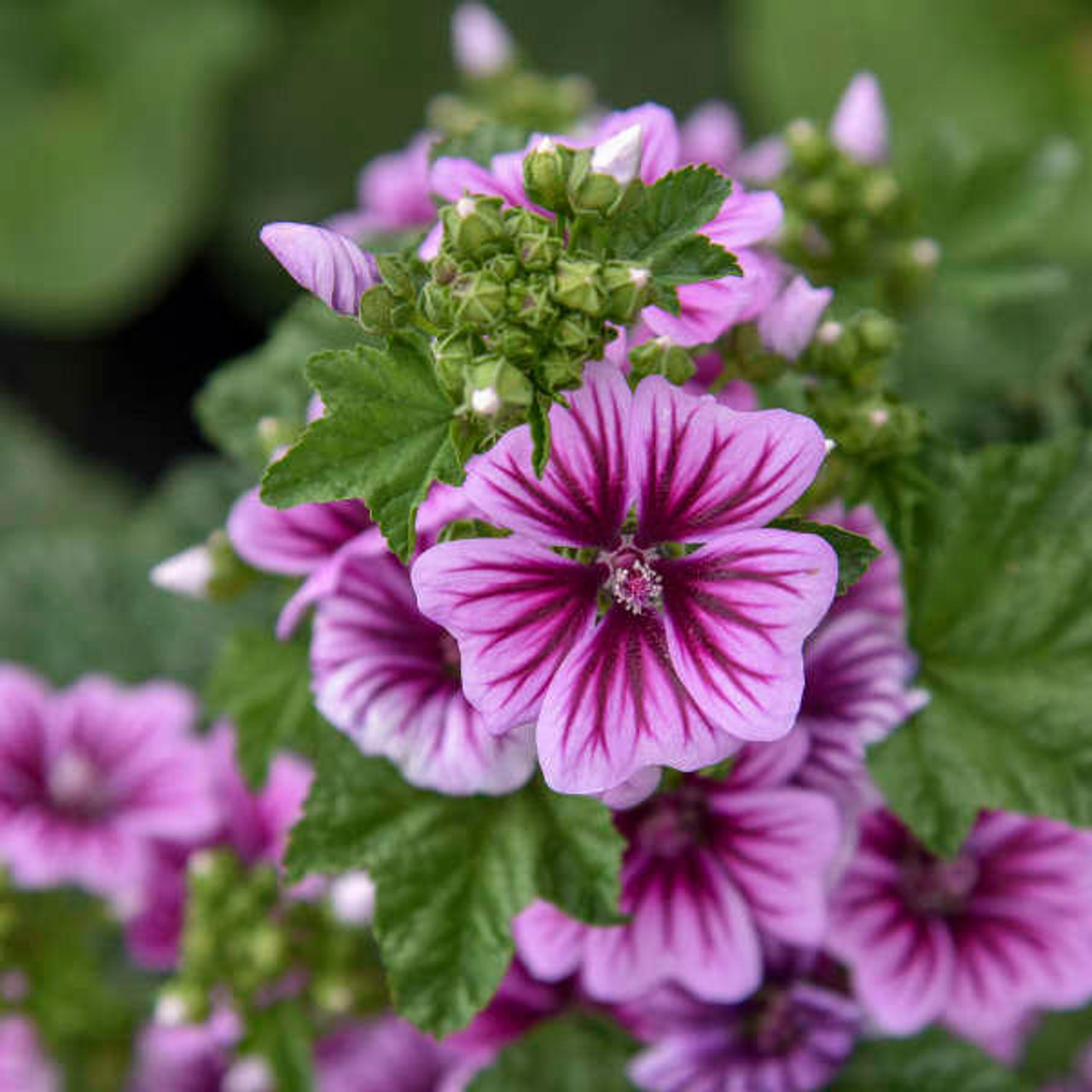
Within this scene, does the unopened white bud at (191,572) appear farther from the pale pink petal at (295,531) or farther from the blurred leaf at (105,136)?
the blurred leaf at (105,136)

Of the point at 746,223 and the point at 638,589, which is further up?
the point at 746,223

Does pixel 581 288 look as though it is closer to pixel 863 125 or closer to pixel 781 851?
pixel 781 851

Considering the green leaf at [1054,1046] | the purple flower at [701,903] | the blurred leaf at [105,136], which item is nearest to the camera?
the purple flower at [701,903]

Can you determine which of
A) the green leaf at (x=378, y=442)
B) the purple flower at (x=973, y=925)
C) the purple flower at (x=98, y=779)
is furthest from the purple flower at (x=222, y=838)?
the green leaf at (x=378, y=442)

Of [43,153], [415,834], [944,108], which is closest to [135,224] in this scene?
[43,153]

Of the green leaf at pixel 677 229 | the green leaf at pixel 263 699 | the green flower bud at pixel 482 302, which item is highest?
the green leaf at pixel 677 229

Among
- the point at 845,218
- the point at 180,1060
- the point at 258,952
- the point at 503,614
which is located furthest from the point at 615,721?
the point at 180,1060
